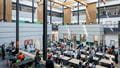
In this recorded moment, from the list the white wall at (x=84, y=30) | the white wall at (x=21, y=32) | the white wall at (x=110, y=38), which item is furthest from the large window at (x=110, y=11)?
the white wall at (x=21, y=32)

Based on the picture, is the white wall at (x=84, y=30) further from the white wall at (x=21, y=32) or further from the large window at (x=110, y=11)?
the white wall at (x=21, y=32)

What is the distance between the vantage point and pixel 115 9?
22.4 m

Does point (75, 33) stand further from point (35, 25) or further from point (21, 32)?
point (21, 32)

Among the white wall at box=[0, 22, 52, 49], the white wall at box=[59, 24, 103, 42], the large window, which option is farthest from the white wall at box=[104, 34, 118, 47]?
the white wall at box=[0, 22, 52, 49]

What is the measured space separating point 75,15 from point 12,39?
1682cm

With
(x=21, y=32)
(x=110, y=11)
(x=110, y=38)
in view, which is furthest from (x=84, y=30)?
(x=21, y=32)

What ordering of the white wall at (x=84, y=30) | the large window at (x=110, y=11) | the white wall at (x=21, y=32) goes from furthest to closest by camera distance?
the large window at (x=110, y=11), the white wall at (x=84, y=30), the white wall at (x=21, y=32)

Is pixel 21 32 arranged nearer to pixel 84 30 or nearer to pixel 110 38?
pixel 84 30

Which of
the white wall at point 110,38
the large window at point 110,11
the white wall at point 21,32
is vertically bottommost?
the white wall at point 110,38

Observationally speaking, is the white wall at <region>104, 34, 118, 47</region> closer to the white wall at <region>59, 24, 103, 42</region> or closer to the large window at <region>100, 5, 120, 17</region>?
the white wall at <region>59, 24, 103, 42</region>

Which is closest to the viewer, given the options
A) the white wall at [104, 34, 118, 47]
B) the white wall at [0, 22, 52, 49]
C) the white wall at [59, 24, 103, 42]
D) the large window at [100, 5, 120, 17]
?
the white wall at [0, 22, 52, 49]

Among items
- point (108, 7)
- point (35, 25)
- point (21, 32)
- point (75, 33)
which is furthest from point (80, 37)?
point (21, 32)

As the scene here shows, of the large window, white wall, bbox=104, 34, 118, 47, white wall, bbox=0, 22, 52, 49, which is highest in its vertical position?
the large window

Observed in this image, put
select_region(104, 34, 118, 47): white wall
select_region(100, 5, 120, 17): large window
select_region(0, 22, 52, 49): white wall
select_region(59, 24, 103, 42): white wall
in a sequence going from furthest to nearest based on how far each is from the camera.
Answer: select_region(100, 5, 120, 17): large window, select_region(59, 24, 103, 42): white wall, select_region(104, 34, 118, 47): white wall, select_region(0, 22, 52, 49): white wall
